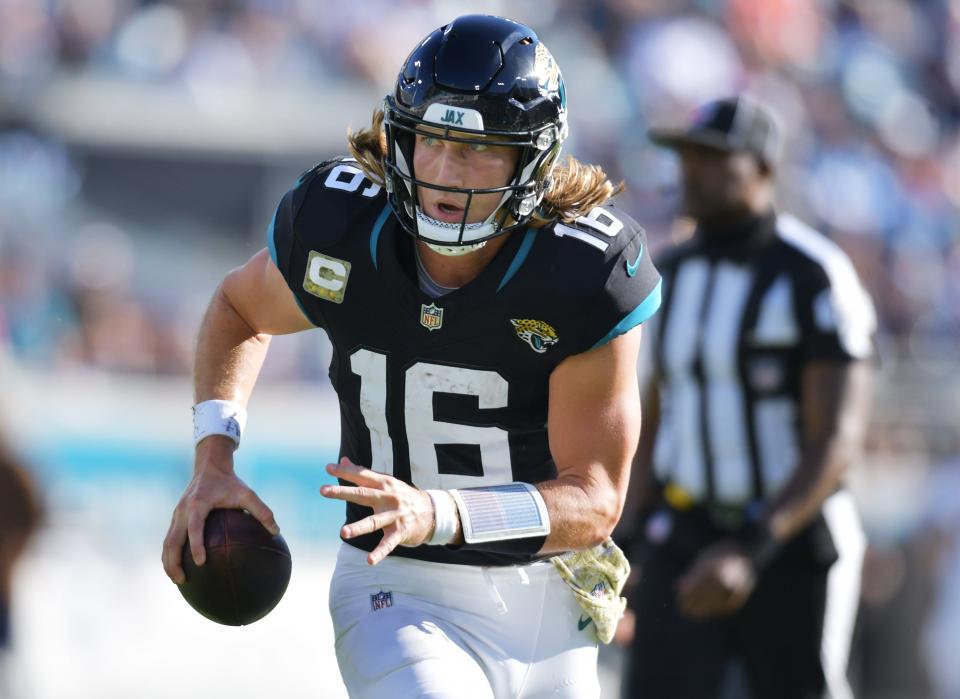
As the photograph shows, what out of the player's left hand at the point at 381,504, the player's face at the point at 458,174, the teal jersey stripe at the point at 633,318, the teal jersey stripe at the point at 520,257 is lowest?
the player's left hand at the point at 381,504

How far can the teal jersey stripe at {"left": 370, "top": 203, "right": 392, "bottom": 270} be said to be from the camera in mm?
2898

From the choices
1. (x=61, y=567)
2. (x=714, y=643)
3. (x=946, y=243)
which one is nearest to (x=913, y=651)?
(x=946, y=243)

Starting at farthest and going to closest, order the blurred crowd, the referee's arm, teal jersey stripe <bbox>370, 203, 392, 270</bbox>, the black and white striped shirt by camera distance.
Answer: the blurred crowd, the black and white striped shirt, the referee's arm, teal jersey stripe <bbox>370, 203, 392, 270</bbox>

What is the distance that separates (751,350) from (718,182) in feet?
2.01

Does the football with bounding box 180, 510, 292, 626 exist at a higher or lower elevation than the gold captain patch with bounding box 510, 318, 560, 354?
lower

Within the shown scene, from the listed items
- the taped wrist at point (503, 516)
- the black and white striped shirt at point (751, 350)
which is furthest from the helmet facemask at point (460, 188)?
the black and white striped shirt at point (751, 350)

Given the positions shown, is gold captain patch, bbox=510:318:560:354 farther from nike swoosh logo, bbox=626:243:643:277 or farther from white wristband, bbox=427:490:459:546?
white wristband, bbox=427:490:459:546

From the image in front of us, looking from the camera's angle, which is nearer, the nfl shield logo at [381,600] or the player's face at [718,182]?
the nfl shield logo at [381,600]

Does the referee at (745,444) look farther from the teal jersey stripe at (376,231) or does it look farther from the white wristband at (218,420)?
the teal jersey stripe at (376,231)

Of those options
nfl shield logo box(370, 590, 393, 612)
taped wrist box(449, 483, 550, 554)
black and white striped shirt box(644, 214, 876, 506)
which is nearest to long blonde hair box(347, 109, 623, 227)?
taped wrist box(449, 483, 550, 554)

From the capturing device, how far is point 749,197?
5082 millimetres

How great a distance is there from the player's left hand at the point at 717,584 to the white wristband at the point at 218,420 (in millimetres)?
1743

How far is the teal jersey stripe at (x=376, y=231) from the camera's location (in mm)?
2898

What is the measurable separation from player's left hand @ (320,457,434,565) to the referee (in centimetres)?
214
